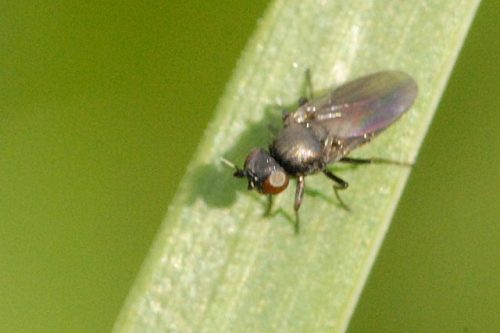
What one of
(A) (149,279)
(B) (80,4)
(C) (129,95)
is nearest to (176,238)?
(A) (149,279)

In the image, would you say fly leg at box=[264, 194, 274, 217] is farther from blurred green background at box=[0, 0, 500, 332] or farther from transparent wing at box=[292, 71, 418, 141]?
blurred green background at box=[0, 0, 500, 332]

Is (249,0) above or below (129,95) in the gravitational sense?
above

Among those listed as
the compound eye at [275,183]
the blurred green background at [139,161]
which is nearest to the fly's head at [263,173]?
the compound eye at [275,183]

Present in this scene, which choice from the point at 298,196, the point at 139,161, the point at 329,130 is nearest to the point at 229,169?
the point at 298,196

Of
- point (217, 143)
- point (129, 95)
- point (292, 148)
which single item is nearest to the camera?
point (217, 143)

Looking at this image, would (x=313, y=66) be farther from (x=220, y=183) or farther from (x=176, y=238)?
(x=176, y=238)

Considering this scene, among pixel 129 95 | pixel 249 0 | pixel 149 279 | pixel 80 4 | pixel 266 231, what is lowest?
pixel 149 279
